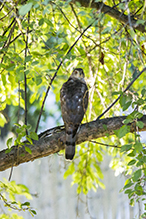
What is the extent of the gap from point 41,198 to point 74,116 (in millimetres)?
2838

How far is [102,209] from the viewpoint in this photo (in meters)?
4.78

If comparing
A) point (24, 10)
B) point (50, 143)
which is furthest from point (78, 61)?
point (24, 10)

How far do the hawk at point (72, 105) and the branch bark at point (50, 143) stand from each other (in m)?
0.10

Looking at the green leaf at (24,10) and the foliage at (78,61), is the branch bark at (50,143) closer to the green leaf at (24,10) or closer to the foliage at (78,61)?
the foliage at (78,61)

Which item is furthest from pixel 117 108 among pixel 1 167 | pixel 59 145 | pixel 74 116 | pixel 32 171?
pixel 32 171

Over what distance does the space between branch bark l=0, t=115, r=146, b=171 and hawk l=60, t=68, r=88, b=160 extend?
0.10 meters

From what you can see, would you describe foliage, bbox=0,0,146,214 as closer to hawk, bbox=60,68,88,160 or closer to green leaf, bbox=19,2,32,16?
hawk, bbox=60,68,88,160

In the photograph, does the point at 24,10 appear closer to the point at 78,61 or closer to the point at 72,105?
the point at 72,105

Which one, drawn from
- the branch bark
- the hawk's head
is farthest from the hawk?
the branch bark

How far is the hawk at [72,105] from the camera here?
2.04 meters

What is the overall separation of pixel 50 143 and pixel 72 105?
551 millimetres

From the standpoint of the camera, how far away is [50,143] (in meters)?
1.86

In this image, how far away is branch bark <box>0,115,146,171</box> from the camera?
5.96 feet

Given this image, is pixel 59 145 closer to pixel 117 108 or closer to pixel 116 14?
pixel 117 108
